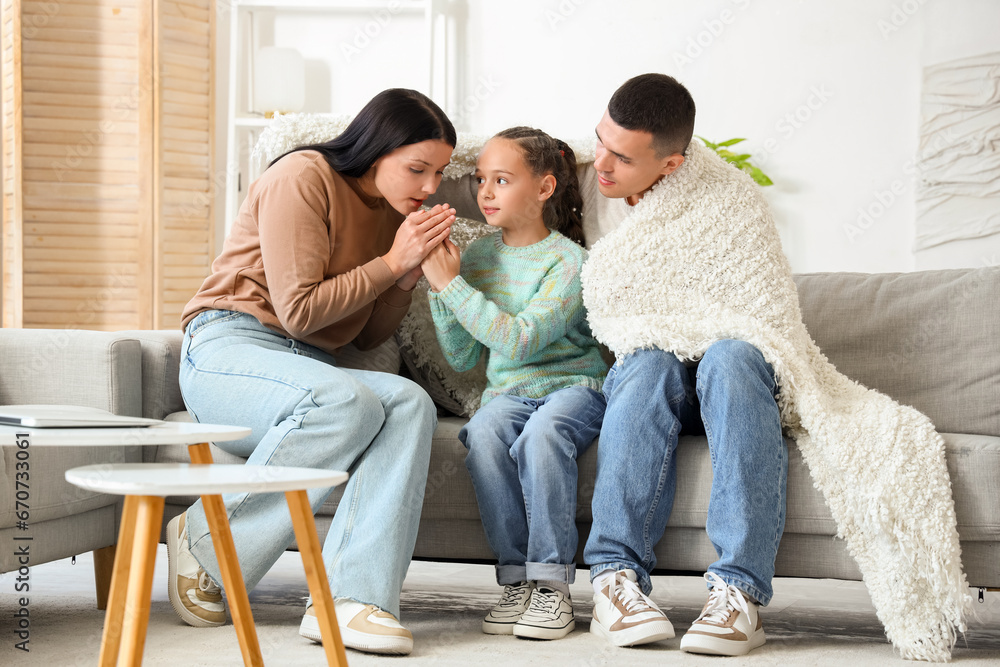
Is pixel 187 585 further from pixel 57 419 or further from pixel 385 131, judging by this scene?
pixel 385 131

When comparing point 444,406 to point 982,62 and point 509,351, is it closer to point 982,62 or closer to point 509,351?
point 509,351

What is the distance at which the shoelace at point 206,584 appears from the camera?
142 cm

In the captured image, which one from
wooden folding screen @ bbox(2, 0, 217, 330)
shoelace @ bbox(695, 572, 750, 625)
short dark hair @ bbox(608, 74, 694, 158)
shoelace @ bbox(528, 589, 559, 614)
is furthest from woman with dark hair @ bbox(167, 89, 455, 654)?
wooden folding screen @ bbox(2, 0, 217, 330)

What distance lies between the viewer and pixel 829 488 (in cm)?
138

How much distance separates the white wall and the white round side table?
274cm

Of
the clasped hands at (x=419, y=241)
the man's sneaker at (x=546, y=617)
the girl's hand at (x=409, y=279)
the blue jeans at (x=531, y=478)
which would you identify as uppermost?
the clasped hands at (x=419, y=241)

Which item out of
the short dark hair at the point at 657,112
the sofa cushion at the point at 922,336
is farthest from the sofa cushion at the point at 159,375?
the sofa cushion at the point at 922,336

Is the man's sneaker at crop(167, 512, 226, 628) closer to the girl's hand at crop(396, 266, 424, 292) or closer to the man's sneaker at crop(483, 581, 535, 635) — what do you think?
the man's sneaker at crop(483, 581, 535, 635)

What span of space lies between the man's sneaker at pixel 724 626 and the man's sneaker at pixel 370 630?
1.32 ft

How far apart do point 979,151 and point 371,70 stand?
2237 mm

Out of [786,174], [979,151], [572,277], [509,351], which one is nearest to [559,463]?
[509,351]

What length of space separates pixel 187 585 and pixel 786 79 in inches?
108

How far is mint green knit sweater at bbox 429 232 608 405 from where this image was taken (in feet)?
5.17

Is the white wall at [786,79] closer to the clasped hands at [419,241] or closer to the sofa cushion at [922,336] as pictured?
the sofa cushion at [922,336]
